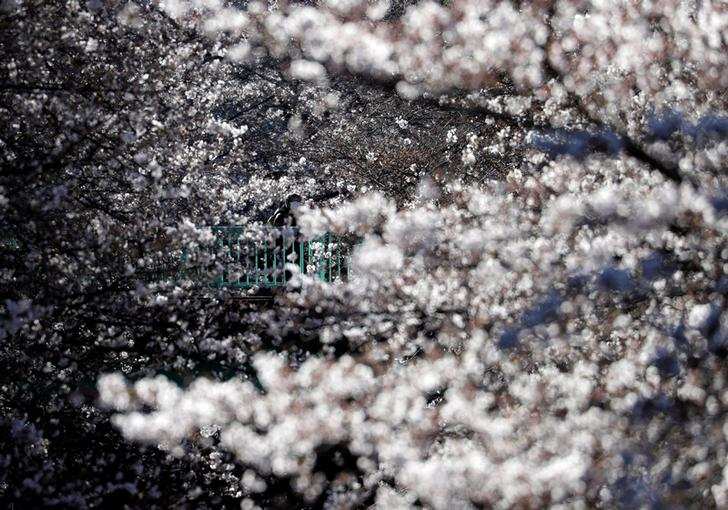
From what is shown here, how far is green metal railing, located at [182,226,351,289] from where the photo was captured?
27.1 ft

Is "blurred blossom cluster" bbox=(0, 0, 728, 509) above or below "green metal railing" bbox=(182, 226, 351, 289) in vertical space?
below

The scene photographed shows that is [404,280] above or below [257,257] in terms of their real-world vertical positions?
below

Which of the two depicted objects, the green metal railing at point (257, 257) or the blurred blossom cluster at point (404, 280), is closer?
the blurred blossom cluster at point (404, 280)

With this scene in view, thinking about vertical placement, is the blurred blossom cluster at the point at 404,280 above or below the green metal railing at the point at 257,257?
below

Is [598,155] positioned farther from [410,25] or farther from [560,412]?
[410,25]

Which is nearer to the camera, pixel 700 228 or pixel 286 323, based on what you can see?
pixel 700 228

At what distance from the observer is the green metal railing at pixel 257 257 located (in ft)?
27.1

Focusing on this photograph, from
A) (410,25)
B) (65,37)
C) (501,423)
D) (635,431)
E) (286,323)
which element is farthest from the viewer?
(286,323)

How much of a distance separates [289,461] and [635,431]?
1.80 metres

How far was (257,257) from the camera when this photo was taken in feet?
39.7

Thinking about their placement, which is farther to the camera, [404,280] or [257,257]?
[257,257]

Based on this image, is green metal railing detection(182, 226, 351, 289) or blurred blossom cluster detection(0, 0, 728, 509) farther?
green metal railing detection(182, 226, 351, 289)

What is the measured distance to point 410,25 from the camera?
5633 millimetres

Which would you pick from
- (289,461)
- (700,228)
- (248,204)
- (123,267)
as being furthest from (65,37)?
(248,204)
